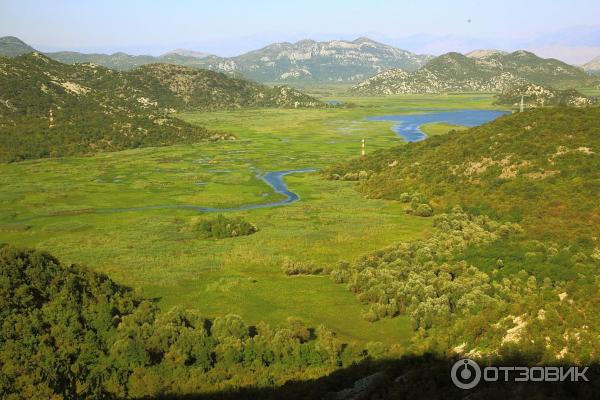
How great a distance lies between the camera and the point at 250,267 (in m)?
65.4

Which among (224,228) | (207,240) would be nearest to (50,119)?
(224,228)

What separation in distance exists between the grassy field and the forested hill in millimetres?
8845

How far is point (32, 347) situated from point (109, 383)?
6.24 meters

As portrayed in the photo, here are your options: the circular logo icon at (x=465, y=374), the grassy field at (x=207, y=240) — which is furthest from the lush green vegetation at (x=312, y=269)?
the circular logo icon at (x=465, y=374)

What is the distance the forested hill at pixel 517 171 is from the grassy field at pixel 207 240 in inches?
348

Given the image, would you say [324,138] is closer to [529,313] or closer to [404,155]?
[404,155]

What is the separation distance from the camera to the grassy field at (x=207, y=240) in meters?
55.2

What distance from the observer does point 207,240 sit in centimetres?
7656

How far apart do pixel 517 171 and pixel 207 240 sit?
51711mm

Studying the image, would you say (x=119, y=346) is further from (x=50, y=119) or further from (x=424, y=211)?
(x=50, y=119)

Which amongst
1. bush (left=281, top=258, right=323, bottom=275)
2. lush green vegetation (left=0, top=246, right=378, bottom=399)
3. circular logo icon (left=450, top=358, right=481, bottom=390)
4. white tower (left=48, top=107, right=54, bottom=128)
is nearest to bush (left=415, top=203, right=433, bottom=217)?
bush (left=281, top=258, right=323, bottom=275)

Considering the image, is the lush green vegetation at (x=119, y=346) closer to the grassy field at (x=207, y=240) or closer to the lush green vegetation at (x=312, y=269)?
the lush green vegetation at (x=312, y=269)

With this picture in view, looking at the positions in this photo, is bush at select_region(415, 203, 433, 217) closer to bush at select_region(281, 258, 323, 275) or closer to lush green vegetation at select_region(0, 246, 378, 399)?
bush at select_region(281, 258, 323, 275)

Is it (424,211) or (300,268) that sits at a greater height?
(424,211)
